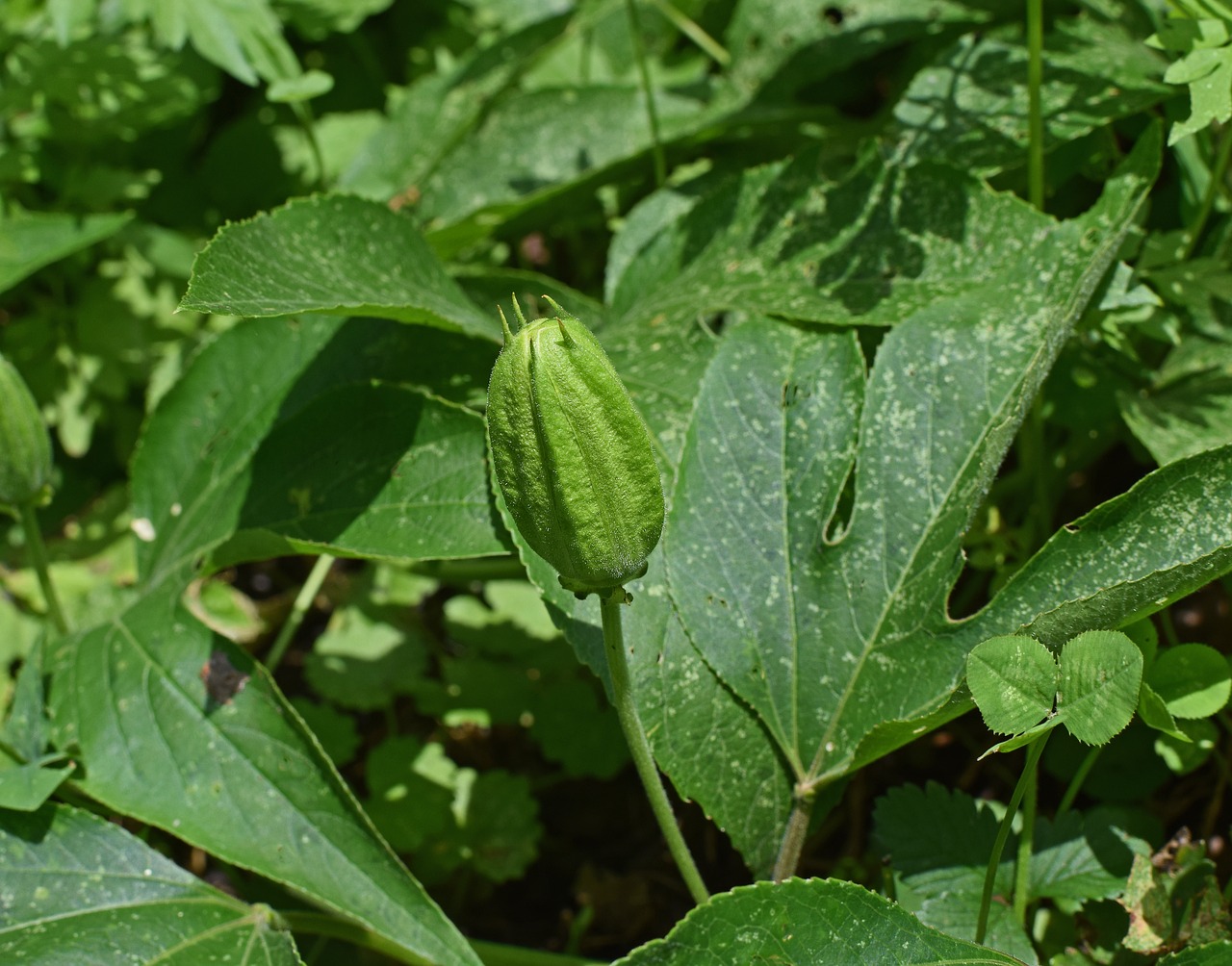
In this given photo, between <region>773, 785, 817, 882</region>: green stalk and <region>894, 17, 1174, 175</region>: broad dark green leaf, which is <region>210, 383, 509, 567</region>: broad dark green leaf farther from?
<region>894, 17, 1174, 175</region>: broad dark green leaf

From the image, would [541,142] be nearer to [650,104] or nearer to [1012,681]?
[650,104]

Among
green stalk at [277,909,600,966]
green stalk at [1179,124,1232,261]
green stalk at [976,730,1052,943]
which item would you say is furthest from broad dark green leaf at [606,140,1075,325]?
green stalk at [277,909,600,966]

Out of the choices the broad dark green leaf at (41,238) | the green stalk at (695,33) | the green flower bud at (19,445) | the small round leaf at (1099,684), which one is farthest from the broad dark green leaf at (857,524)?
the broad dark green leaf at (41,238)

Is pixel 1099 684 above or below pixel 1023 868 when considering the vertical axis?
above

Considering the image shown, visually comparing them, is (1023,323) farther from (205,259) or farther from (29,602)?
(29,602)

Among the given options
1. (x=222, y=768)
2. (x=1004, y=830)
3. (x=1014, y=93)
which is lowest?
(x=1004, y=830)

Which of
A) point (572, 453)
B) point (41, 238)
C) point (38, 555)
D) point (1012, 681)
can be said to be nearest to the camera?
point (572, 453)

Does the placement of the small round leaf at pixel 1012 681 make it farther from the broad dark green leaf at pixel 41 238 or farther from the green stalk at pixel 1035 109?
the broad dark green leaf at pixel 41 238

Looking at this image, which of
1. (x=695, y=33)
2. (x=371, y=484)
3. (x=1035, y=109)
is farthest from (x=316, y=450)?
(x=695, y=33)
